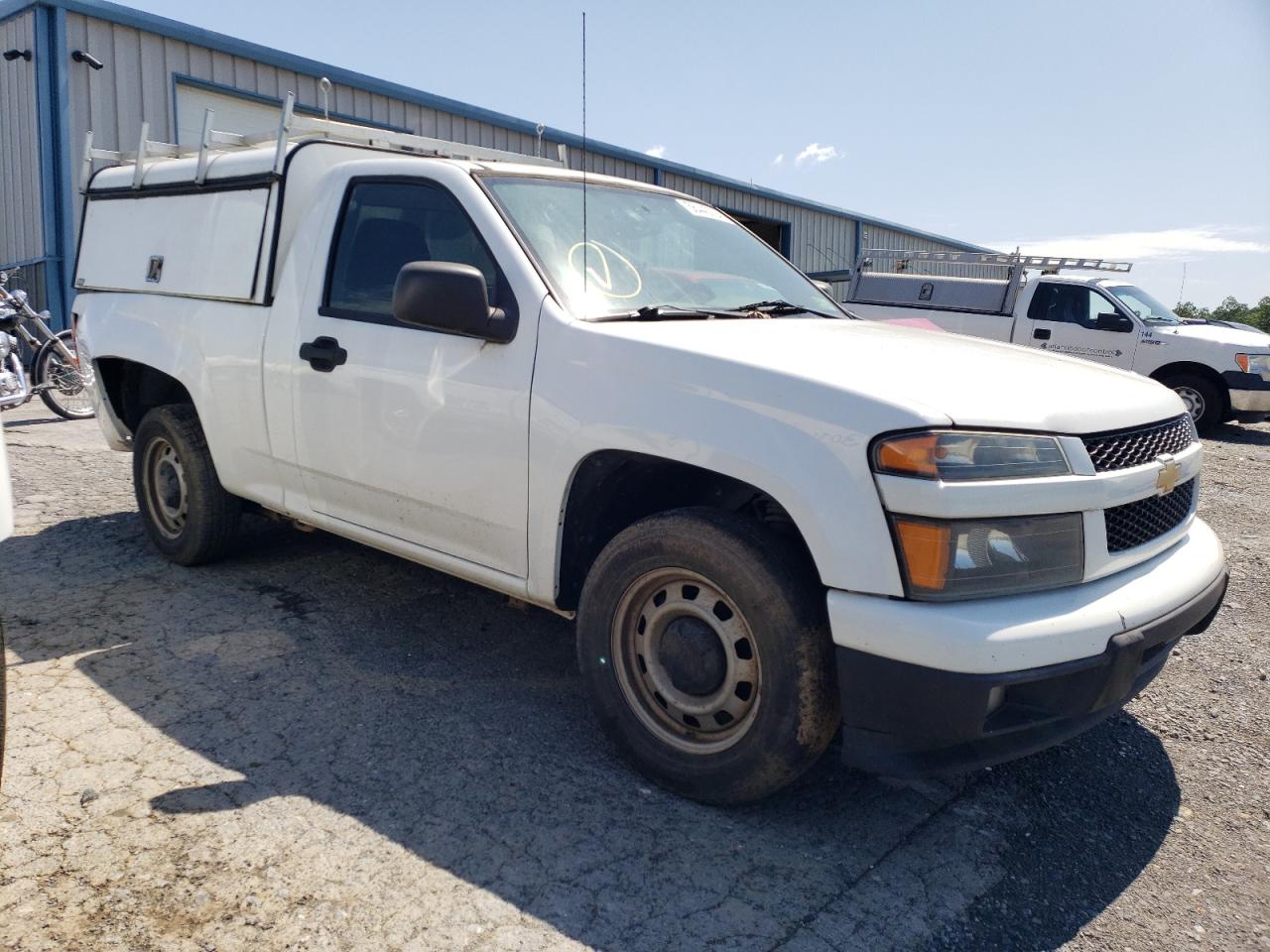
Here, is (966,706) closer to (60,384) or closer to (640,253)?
(640,253)

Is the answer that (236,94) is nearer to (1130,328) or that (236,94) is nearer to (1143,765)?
(1130,328)

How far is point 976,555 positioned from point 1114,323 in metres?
10.8

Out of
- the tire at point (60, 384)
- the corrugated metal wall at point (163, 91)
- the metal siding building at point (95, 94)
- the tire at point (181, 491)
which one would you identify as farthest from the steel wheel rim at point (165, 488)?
the corrugated metal wall at point (163, 91)

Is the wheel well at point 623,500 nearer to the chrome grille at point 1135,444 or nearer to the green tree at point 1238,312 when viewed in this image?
the chrome grille at point 1135,444

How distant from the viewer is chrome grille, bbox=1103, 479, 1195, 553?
2637 mm

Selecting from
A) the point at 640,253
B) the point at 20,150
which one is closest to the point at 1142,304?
the point at 640,253

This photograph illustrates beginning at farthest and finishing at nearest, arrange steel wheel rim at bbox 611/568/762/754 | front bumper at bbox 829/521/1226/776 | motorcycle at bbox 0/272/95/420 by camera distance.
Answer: motorcycle at bbox 0/272/95/420 → steel wheel rim at bbox 611/568/762/754 → front bumper at bbox 829/521/1226/776

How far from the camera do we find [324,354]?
3.71 metres

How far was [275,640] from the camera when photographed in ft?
13.0

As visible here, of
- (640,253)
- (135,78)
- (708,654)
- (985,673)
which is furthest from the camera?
(135,78)

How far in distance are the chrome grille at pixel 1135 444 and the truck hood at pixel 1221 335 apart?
9.62 m

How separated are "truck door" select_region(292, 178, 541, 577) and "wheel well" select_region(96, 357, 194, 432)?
4.91ft

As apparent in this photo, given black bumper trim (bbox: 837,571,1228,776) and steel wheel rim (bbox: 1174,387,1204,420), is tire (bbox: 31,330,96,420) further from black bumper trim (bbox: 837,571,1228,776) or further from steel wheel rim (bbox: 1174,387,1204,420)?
steel wheel rim (bbox: 1174,387,1204,420)

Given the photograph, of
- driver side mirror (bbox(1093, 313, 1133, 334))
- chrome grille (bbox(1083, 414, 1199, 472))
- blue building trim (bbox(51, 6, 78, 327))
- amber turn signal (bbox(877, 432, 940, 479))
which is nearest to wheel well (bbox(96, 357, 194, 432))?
amber turn signal (bbox(877, 432, 940, 479))
